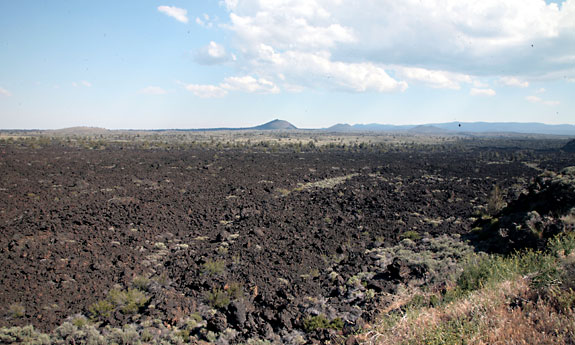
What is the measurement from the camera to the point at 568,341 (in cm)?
330

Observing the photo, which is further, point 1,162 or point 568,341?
point 1,162

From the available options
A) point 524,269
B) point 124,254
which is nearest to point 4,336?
point 124,254

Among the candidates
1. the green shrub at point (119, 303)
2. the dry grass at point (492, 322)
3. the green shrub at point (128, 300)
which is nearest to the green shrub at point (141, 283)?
the green shrub at point (119, 303)

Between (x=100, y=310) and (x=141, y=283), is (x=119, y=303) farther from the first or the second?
(x=141, y=283)

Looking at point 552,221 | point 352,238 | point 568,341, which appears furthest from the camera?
point 352,238

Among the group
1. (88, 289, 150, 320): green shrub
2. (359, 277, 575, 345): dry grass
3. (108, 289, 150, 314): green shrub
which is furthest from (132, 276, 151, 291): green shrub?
(359, 277, 575, 345): dry grass

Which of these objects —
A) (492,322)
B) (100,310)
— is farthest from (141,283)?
(492,322)

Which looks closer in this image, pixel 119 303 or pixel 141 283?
pixel 119 303

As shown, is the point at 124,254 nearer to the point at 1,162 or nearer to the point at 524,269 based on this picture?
the point at 524,269

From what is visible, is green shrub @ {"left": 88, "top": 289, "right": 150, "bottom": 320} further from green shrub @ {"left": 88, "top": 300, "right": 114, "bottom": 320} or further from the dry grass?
the dry grass

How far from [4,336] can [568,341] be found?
8.31 m

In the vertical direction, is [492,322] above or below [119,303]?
above

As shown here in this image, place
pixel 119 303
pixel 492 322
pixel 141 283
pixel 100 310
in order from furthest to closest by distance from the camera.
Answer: pixel 141 283, pixel 119 303, pixel 100 310, pixel 492 322

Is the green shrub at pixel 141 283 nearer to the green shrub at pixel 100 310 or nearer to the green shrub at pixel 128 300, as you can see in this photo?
the green shrub at pixel 128 300
